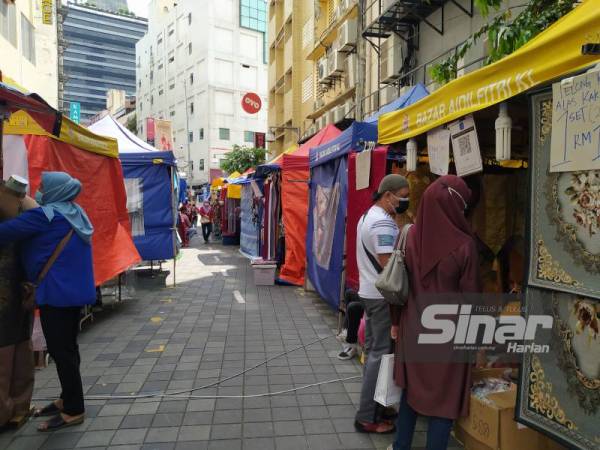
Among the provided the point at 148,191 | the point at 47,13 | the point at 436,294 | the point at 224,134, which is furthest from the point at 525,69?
the point at 224,134

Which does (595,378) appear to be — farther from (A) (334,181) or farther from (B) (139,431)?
(A) (334,181)

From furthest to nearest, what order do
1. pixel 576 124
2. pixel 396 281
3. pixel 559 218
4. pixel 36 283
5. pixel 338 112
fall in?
pixel 338 112 < pixel 36 283 < pixel 396 281 < pixel 559 218 < pixel 576 124

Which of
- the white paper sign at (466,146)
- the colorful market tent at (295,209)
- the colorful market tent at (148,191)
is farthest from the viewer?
the colorful market tent at (295,209)

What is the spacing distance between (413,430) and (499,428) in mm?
519

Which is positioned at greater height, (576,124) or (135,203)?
(576,124)

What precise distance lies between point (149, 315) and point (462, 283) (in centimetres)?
567

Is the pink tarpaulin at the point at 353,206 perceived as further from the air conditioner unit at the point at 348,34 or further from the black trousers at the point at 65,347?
the air conditioner unit at the point at 348,34

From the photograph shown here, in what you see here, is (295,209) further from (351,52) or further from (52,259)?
(351,52)

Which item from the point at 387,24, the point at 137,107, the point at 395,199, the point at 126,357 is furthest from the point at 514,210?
the point at 137,107

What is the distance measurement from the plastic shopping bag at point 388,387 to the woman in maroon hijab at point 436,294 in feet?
0.31

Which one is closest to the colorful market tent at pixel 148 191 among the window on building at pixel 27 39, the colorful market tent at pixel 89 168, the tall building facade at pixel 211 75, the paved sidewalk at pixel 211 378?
the paved sidewalk at pixel 211 378

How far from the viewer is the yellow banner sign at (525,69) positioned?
2232 millimetres

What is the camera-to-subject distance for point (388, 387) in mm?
3000

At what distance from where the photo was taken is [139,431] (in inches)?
138
